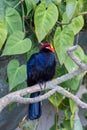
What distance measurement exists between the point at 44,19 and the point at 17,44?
0.14 m

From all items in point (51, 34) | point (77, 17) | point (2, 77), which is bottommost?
point (2, 77)

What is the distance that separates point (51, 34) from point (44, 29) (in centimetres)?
25

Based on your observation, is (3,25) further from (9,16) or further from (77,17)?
(77,17)

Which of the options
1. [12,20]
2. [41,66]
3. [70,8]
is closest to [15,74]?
[41,66]

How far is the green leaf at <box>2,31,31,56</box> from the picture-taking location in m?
1.49

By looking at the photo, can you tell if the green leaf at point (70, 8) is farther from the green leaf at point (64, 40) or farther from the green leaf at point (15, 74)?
the green leaf at point (15, 74)

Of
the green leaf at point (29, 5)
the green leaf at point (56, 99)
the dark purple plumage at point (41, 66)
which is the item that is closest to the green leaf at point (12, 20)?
the green leaf at point (29, 5)

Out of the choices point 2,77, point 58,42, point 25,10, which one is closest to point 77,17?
point 58,42

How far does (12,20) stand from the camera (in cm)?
159

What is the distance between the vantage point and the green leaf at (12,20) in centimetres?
158

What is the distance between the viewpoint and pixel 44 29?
4.90 feet

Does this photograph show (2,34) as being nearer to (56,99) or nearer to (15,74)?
(15,74)

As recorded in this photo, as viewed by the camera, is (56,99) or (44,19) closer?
(44,19)

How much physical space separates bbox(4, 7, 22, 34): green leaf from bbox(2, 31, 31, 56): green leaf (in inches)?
A: 2.2
